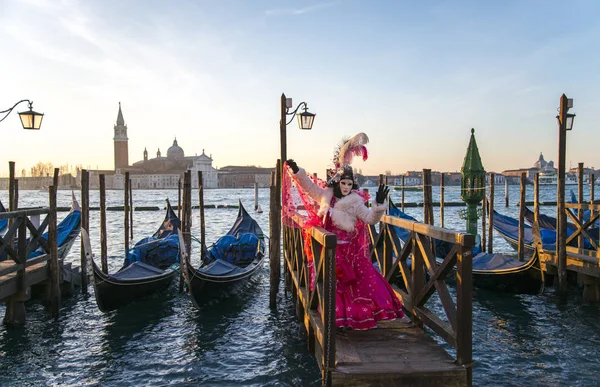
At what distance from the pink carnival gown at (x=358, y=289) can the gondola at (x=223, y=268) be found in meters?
3.05

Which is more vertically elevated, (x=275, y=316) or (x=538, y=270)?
(x=538, y=270)

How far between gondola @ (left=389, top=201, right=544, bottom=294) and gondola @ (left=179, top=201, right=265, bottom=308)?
327cm

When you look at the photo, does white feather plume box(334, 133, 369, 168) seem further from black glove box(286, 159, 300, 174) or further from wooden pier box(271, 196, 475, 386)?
wooden pier box(271, 196, 475, 386)

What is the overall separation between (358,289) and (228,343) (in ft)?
7.48

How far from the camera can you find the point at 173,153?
98.5 m

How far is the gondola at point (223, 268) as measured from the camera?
6.18m

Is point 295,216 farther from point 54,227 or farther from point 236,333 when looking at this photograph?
point 54,227

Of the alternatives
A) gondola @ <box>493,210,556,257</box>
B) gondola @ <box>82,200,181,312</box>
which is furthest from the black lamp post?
gondola @ <box>82,200,181,312</box>

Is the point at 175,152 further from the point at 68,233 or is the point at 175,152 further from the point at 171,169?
the point at 68,233

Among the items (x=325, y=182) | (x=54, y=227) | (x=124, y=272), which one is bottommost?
(x=124, y=272)

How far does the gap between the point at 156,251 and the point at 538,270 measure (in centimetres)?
565

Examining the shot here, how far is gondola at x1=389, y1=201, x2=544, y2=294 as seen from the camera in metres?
6.44

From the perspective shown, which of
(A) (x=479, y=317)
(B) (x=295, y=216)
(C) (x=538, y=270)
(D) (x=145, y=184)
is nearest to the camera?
(B) (x=295, y=216)

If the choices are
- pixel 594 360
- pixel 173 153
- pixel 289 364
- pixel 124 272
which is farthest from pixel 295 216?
pixel 173 153
